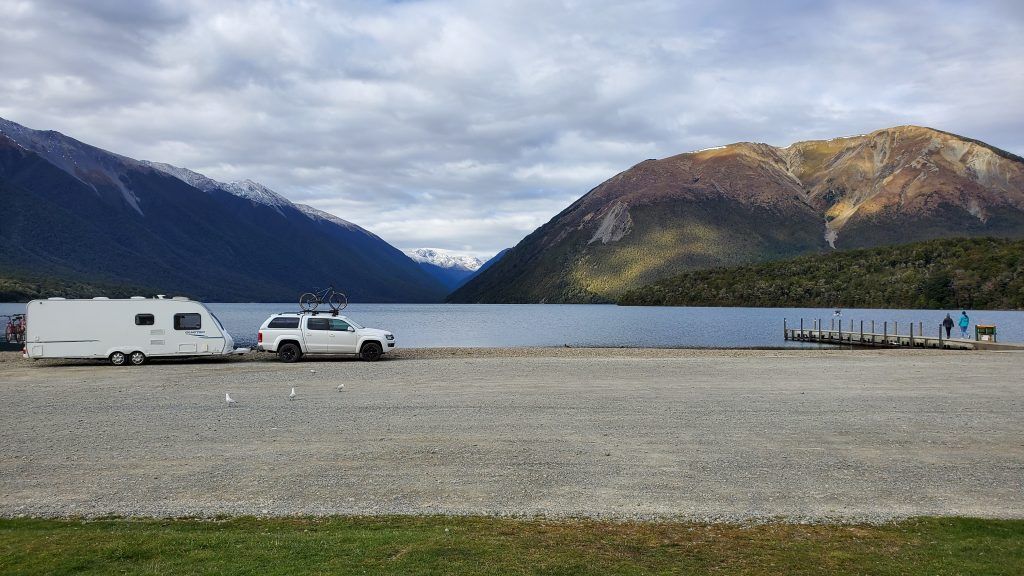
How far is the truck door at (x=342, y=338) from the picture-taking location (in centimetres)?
3206

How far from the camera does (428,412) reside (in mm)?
17344

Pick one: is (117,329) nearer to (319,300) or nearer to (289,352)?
(289,352)

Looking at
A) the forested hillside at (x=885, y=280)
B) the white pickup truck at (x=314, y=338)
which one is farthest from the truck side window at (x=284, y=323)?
the forested hillside at (x=885, y=280)

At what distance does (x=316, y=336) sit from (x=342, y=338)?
1.11 metres

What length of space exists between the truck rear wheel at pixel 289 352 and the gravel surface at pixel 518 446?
657 centimetres

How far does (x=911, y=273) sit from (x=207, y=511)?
175 meters

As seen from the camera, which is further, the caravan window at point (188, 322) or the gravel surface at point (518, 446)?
the caravan window at point (188, 322)

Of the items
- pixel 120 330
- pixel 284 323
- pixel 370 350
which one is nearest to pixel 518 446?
pixel 370 350

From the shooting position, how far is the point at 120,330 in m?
30.0

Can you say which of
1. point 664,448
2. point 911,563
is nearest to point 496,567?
point 911,563

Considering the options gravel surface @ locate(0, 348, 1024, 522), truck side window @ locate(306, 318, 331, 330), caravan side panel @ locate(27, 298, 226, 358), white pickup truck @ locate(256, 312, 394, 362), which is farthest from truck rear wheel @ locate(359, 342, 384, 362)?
gravel surface @ locate(0, 348, 1024, 522)

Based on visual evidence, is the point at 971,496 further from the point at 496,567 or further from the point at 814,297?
the point at 814,297

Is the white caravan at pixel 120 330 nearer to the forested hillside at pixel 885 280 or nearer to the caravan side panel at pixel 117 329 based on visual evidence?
the caravan side panel at pixel 117 329

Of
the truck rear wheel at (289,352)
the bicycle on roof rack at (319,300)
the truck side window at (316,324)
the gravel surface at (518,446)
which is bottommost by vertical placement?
the gravel surface at (518,446)
